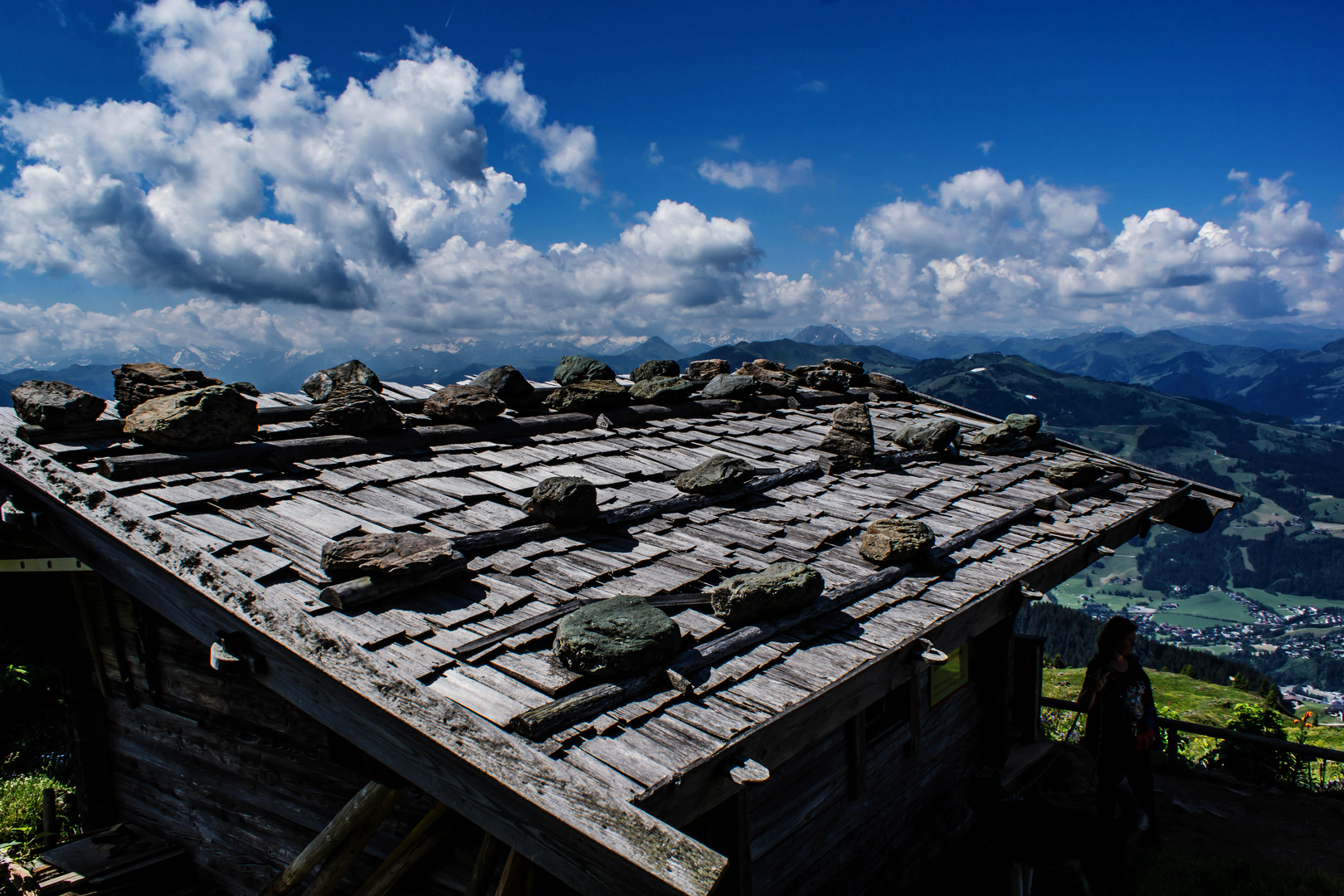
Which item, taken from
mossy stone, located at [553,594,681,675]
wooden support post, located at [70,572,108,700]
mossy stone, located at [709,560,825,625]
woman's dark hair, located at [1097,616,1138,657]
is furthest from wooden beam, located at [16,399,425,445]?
woman's dark hair, located at [1097,616,1138,657]

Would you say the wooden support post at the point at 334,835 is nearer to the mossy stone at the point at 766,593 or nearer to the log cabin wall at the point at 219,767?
the log cabin wall at the point at 219,767

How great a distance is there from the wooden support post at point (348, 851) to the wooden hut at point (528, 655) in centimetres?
2

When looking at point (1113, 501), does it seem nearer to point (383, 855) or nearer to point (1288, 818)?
point (1288, 818)

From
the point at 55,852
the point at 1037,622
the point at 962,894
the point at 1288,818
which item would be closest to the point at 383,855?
the point at 55,852

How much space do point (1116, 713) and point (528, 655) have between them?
5.73 m

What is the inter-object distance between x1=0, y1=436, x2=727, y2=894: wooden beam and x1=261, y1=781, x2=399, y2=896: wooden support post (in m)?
1.01

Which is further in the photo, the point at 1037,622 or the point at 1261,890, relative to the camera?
the point at 1037,622

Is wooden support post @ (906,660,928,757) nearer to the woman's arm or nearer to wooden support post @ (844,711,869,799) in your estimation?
wooden support post @ (844,711,869,799)

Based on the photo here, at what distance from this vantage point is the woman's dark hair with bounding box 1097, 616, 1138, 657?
6.14m

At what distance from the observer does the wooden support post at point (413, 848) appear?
4.06m

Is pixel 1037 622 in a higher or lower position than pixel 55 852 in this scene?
lower

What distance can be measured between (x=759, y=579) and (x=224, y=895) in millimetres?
5513

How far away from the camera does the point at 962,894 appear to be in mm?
6301

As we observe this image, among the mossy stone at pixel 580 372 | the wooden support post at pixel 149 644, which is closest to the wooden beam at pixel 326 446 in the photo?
the mossy stone at pixel 580 372
